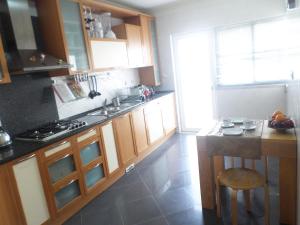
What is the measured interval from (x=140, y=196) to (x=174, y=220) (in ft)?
1.95

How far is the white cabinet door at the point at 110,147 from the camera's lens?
2.90 m

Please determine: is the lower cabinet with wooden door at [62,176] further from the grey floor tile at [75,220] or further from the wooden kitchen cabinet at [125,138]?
the wooden kitchen cabinet at [125,138]

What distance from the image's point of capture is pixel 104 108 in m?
3.64

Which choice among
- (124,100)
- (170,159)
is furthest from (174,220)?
(124,100)

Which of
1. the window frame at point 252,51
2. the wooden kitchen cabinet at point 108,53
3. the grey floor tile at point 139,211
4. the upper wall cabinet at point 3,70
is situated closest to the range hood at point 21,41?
the upper wall cabinet at point 3,70

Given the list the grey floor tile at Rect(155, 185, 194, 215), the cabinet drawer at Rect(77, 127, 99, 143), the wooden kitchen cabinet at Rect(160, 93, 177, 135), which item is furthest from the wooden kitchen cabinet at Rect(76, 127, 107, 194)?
the wooden kitchen cabinet at Rect(160, 93, 177, 135)

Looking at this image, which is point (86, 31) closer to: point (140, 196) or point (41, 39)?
point (41, 39)

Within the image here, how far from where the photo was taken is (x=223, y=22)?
13.3 feet

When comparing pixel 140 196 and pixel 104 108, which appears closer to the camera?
pixel 140 196

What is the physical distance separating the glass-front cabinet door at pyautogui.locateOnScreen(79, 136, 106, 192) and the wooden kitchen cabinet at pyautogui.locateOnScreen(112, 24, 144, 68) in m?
1.66

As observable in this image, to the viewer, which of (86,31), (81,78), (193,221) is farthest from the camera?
(81,78)

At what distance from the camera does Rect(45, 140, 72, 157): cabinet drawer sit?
7.16 ft

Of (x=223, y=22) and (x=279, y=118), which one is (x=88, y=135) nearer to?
(x=279, y=118)

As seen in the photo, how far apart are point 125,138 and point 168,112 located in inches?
59.5
